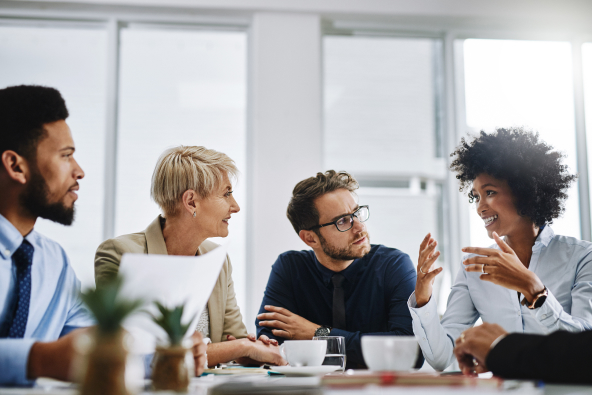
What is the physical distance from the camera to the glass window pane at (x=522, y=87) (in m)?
3.79

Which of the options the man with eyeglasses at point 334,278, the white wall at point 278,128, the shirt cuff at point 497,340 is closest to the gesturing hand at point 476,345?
the shirt cuff at point 497,340

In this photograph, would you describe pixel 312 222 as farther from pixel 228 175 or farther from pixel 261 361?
pixel 261 361

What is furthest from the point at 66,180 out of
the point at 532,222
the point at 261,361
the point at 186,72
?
the point at 186,72

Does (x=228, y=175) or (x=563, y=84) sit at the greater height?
(x=563, y=84)

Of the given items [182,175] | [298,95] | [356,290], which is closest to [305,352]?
[356,290]

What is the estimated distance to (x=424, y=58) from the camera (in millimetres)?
3826

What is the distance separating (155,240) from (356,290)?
0.90m

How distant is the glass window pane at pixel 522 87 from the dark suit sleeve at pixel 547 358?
296 centimetres

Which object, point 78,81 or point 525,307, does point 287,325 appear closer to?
point 525,307

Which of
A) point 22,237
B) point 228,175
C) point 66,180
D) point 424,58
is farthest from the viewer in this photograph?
point 424,58

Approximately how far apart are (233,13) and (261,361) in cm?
258

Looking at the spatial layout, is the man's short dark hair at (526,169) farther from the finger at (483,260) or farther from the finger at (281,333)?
the finger at (281,333)

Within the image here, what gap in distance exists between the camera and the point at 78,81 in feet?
11.6

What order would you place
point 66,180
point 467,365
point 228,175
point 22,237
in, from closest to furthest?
point 467,365
point 22,237
point 66,180
point 228,175
